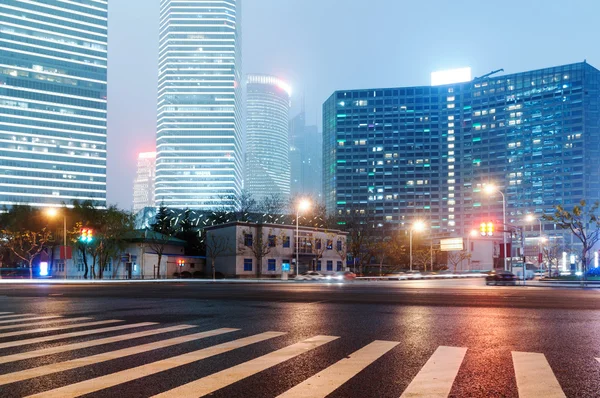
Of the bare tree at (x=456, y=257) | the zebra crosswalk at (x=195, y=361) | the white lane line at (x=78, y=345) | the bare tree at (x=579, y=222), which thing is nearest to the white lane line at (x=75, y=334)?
the zebra crosswalk at (x=195, y=361)

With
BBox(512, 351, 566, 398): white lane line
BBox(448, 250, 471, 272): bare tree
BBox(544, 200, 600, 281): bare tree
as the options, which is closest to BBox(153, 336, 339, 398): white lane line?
BBox(512, 351, 566, 398): white lane line

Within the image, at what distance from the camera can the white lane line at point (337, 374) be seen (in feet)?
19.7

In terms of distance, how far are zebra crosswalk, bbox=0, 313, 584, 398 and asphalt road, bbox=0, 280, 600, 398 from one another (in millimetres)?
23

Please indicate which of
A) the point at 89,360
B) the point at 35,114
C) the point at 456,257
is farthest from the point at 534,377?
the point at 35,114

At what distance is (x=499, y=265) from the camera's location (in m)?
88.4

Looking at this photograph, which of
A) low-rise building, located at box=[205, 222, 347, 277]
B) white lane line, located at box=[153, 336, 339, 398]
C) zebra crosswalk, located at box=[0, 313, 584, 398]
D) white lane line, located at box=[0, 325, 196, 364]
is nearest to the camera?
white lane line, located at box=[153, 336, 339, 398]

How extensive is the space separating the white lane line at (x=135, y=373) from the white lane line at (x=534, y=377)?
4.72 meters

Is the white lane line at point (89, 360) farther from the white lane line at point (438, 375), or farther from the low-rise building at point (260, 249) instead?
the low-rise building at point (260, 249)

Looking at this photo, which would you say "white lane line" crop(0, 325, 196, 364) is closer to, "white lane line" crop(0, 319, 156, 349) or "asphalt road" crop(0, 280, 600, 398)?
"asphalt road" crop(0, 280, 600, 398)

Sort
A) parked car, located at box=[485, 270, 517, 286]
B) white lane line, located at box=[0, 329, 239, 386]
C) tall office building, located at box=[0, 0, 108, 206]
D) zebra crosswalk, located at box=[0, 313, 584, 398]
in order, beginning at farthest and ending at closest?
1. tall office building, located at box=[0, 0, 108, 206]
2. parked car, located at box=[485, 270, 517, 286]
3. white lane line, located at box=[0, 329, 239, 386]
4. zebra crosswalk, located at box=[0, 313, 584, 398]

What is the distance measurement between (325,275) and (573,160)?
162 metres

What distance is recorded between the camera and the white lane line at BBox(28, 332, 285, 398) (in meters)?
6.04

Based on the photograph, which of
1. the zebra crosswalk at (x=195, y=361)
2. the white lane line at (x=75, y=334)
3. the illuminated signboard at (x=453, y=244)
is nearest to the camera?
the zebra crosswalk at (x=195, y=361)

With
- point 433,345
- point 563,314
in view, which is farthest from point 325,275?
point 433,345
